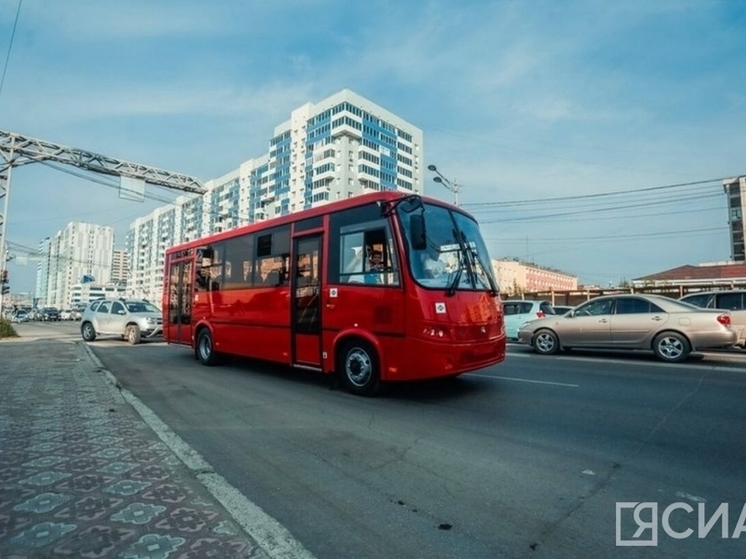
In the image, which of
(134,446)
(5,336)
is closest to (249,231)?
(134,446)

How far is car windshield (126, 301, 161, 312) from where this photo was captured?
18913 millimetres

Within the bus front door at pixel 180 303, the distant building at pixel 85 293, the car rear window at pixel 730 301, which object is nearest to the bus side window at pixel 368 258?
the bus front door at pixel 180 303

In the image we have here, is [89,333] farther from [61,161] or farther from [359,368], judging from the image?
[359,368]

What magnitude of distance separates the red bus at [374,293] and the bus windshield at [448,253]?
2 centimetres

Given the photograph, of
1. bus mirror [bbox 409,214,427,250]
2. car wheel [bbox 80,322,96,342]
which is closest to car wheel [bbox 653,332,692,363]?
bus mirror [bbox 409,214,427,250]

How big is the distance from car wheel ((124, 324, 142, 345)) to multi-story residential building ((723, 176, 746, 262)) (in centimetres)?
9208

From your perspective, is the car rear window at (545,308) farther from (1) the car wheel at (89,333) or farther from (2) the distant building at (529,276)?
(2) the distant building at (529,276)

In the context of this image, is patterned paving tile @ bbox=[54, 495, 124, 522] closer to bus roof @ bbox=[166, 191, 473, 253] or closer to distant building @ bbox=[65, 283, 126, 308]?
bus roof @ bbox=[166, 191, 473, 253]

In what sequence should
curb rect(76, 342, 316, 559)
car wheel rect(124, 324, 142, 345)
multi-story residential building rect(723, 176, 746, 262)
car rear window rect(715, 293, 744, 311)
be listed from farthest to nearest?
multi-story residential building rect(723, 176, 746, 262)
car wheel rect(124, 324, 142, 345)
car rear window rect(715, 293, 744, 311)
curb rect(76, 342, 316, 559)

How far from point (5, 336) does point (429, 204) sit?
21732 mm

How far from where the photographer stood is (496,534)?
2.94 m

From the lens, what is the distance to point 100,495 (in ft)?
11.1

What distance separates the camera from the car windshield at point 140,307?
18913mm

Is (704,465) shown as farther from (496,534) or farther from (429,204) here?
(429,204)
